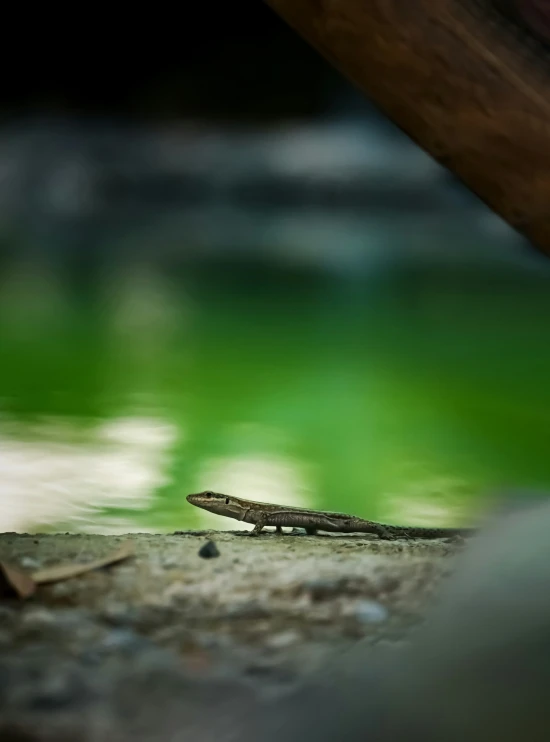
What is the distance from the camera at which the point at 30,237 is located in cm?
788

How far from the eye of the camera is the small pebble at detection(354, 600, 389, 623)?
4.13 ft

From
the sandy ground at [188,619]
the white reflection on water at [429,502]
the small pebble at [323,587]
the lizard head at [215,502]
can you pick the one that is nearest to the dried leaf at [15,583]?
the sandy ground at [188,619]

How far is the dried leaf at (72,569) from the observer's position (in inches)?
54.4

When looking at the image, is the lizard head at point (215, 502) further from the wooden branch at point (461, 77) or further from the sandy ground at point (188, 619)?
the wooden branch at point (461, 77)

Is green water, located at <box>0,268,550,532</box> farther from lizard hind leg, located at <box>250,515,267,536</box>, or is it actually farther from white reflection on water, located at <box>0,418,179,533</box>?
lizard hind leg, located at <box>250,515,267,536</box>

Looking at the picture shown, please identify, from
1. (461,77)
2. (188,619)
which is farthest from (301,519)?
(461,77)

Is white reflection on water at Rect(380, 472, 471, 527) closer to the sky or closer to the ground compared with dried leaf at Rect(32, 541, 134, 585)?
closer to the sky

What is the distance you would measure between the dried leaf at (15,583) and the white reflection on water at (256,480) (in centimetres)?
119

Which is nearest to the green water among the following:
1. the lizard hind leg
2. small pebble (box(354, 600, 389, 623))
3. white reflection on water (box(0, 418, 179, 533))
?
white reflection on water (box(0, 418, 179, 533))

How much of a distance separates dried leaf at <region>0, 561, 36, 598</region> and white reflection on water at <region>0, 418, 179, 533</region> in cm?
108

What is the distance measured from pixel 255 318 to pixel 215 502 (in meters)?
2.99

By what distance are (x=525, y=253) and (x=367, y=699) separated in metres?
6.83

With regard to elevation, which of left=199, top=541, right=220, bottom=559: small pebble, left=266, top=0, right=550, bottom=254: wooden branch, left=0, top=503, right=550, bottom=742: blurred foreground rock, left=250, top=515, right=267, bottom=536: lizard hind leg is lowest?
left=0, top=503, right=550, bottom=742: blurred foreground rock

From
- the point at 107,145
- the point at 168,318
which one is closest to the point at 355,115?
the point at 107,145
